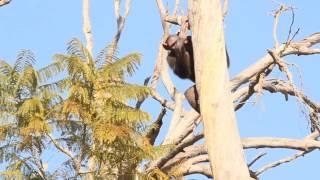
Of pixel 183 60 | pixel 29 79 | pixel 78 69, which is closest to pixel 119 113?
pixel 78 69

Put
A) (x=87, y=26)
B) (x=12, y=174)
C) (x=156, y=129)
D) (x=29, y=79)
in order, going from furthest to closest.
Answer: (x=87, y=26) < (x=156, y=129) < (x=29, y=79) < (x=12, y=174)

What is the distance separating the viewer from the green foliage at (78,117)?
8891 mm

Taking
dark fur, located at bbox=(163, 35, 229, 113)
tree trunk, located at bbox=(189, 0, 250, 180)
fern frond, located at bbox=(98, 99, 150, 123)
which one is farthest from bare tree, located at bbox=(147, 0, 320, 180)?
fern frond, located at bbox=(98, 99, 150, 123)

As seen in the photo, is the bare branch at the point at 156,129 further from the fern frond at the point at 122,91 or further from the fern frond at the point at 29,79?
the fern frond at the point at 29,79

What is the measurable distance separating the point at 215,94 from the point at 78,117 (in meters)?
3.91

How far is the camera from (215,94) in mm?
5430

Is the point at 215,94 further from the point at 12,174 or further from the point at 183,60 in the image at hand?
the point at 12,174

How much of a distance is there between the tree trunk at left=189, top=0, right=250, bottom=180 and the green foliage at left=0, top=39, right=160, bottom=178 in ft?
10.9

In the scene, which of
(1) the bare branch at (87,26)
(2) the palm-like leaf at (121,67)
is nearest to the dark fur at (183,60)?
(2) the palm-like leaf at (121,67)

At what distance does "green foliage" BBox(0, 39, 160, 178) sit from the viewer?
8891 mm

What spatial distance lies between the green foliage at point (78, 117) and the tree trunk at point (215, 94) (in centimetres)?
332

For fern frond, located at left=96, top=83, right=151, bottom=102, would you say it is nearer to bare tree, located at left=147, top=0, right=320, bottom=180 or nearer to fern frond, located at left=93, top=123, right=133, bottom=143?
fern frond, located at left=93, top=123, right=133, bottom=143

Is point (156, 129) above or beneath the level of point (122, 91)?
beneath

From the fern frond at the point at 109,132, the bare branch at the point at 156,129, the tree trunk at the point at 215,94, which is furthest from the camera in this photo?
the bare branch at the point at 156,129
